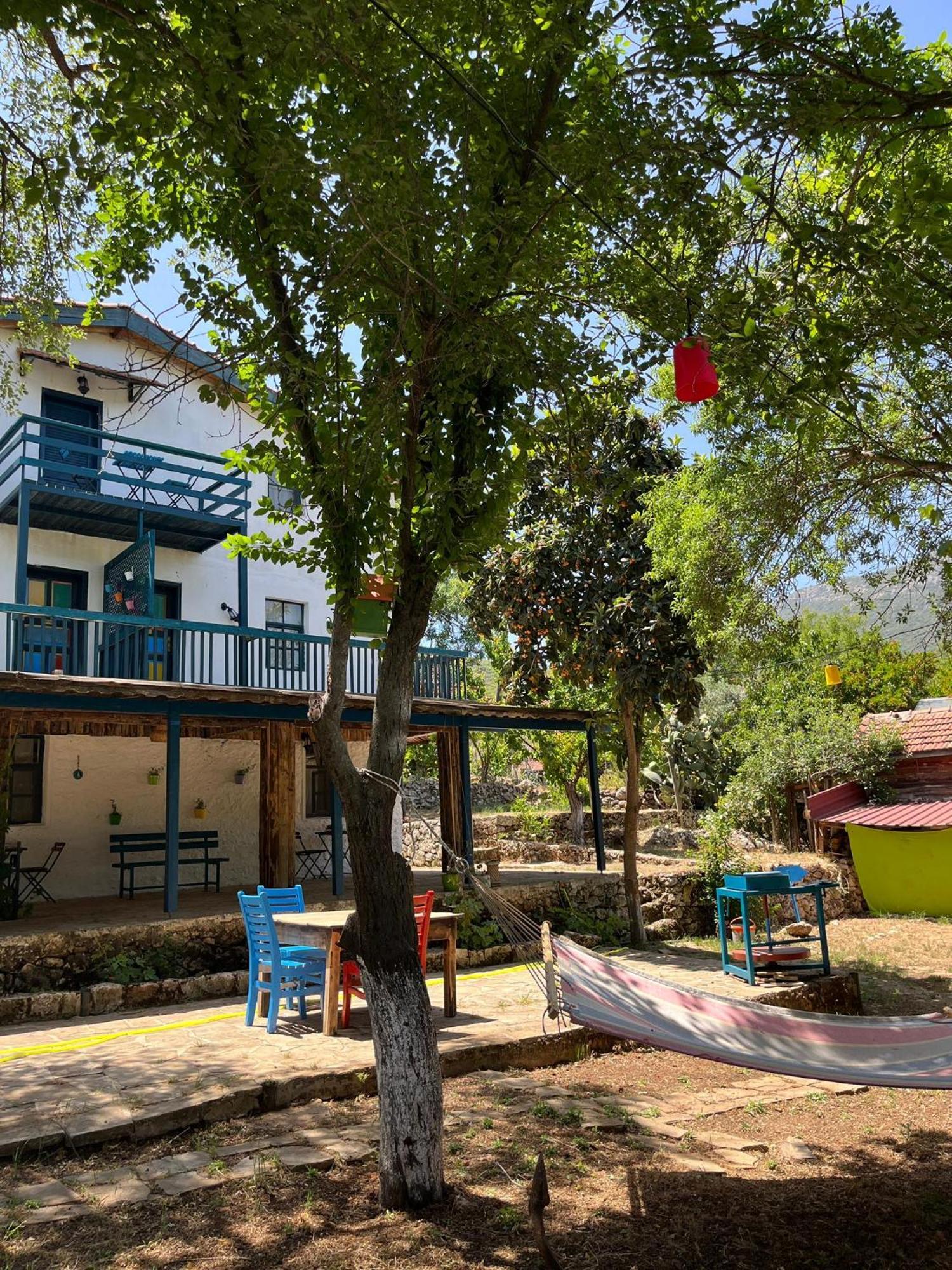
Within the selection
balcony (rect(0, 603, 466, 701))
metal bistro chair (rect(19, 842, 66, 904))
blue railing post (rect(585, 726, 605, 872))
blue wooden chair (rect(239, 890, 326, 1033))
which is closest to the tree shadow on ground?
blue wooden chair (rect(239, 890, 326, 1033))

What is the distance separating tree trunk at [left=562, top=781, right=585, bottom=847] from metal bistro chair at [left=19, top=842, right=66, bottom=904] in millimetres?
12061

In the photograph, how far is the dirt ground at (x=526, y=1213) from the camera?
3545mm

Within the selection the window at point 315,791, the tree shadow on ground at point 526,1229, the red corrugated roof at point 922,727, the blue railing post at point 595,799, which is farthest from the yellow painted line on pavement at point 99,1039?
the red corrugated roof at point 922,727

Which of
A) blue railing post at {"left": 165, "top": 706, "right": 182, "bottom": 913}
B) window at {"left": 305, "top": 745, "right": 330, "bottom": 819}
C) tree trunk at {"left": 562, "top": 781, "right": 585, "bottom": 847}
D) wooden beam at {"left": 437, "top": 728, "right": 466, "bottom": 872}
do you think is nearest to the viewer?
blue railing post at {"left": 165, "top": 706, "right": 182, "bottom": 913}

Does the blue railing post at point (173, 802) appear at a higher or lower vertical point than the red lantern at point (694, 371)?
lower

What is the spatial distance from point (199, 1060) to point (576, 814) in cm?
1647

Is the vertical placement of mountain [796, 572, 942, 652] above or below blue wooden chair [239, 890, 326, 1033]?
above

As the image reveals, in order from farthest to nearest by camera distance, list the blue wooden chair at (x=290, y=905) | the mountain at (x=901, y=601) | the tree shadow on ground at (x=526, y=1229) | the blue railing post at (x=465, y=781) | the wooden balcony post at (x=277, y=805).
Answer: the blue railing post at (x=465, y=781) → the wooden balcony post at (x=277, y=805) → the mountain at (x=901, y=601) → the blue wooden chair at (x=290, y=905) → the tree shadow on ground at (x=526, y=1229)

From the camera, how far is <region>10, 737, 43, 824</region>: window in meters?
12.4

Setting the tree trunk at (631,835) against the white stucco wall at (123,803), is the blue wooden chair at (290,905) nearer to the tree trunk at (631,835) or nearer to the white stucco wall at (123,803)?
the white stucco wall at (123,803)

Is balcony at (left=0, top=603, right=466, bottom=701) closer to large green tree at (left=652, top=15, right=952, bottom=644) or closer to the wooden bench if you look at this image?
the wooden bench

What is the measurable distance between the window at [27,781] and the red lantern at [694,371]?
1106cm

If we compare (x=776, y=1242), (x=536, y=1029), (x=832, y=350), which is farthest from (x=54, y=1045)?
(x=832, y=350)

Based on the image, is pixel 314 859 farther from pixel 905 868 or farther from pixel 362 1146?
pixel 362 1146
